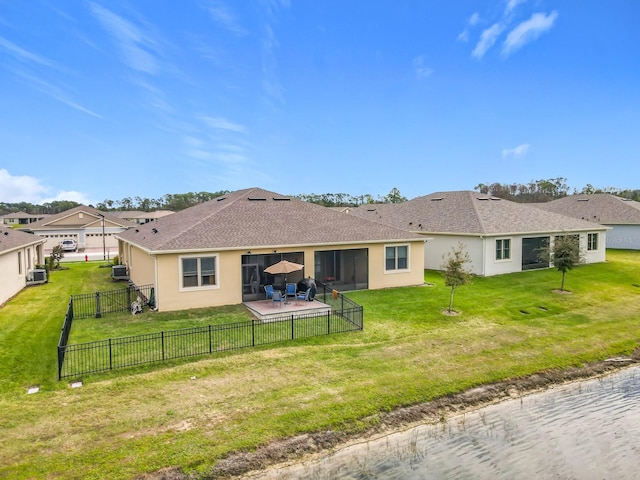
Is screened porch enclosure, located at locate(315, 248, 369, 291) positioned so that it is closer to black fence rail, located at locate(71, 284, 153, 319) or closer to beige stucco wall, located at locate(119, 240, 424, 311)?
beige stucco wall, located at locate(119, 240, 424, 311)

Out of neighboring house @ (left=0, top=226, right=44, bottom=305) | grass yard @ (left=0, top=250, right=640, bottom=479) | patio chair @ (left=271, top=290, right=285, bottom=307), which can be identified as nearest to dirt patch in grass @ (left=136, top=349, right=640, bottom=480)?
grass yard @ (left=0, top=250, right=640, bottom=479)

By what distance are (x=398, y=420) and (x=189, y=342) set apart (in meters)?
7.53

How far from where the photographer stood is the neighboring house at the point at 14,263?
19.8 m

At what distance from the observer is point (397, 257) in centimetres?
2295

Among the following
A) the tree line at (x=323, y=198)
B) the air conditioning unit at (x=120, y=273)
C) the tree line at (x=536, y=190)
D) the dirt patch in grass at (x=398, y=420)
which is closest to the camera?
the dirt patch in grass at (x=398, y=420)

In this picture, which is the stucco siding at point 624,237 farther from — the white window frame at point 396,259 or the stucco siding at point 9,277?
the stucco siding at point 9,277

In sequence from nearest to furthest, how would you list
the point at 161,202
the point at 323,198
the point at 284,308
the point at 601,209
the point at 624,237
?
1. the point at 284,308
2. the point at 624,237
3. the point at 601,209
4. the point at 323,198
5. the point at 161,202

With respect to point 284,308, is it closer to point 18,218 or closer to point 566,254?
point 566,254

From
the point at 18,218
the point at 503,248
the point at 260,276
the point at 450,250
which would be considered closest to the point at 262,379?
the point at 260,276

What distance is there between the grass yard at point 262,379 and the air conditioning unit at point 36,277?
676 centimetres

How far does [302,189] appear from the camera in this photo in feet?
468

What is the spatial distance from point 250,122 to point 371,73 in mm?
16636

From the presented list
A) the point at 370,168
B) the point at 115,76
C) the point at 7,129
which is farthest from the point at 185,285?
the point at 370,168

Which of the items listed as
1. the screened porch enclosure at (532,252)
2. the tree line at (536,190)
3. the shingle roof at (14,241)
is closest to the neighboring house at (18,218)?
the shingle roof at (14,241)
